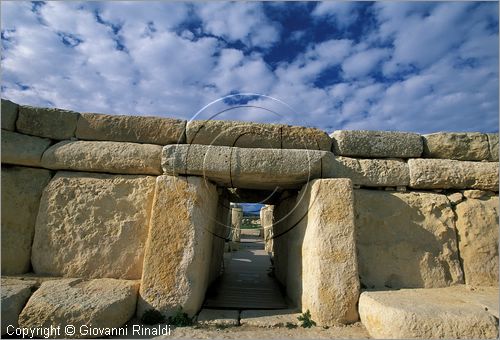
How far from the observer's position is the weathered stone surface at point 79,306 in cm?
282

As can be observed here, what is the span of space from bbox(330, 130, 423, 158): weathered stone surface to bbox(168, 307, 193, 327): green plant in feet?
8.77

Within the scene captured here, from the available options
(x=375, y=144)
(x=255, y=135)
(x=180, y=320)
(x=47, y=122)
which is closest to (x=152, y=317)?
(x=180, y=320)

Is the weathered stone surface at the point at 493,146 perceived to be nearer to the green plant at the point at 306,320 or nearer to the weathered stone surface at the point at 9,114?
the green plant at the point at 306,320

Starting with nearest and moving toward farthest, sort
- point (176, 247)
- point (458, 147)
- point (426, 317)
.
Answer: point (426, 317) → point (176, 247) → point (458, 147)

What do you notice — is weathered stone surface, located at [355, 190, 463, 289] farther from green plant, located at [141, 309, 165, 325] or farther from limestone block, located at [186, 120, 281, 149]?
green plant, located at [141, 309, 165, 325]

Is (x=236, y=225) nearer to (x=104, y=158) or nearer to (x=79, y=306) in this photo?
(x=104, y=158)

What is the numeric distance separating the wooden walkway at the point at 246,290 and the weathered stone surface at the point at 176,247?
690 mm

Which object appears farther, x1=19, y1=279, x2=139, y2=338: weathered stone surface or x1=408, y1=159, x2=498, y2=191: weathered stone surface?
x1=408, y1=159, x2=498, y2=191: weathered stone surface

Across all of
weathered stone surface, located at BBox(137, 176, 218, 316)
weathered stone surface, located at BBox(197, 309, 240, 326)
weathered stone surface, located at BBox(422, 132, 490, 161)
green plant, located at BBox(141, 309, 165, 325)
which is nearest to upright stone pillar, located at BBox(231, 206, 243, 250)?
weathered stone surface, located at BBox(197, 309, 240, 326)

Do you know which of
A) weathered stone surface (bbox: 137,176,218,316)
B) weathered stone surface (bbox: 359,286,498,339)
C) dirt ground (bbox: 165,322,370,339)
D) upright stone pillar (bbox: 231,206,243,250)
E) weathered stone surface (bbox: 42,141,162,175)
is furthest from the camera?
upright stone pillar (bbox: 231,206,243,250)

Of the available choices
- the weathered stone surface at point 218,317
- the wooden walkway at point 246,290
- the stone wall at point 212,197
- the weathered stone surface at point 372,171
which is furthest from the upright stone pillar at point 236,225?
the weathered stone surface at point 372,171

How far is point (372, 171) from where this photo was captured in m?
3.98

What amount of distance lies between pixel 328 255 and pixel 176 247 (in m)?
1.67

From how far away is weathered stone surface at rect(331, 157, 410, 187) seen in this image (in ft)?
12.9
